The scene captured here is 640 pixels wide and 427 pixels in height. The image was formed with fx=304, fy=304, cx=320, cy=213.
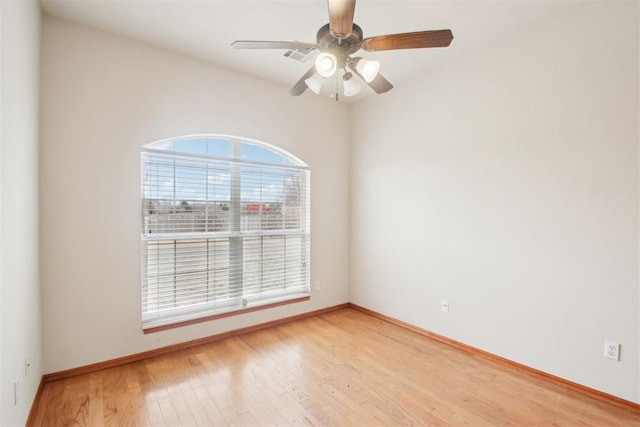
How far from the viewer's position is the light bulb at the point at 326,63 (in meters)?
1.83

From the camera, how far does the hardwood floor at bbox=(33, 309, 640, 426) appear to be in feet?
6.55

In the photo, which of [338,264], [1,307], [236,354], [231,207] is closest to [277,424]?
[236,354]

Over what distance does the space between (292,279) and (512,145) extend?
2.77 metres

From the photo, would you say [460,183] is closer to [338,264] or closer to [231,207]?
[338,264]

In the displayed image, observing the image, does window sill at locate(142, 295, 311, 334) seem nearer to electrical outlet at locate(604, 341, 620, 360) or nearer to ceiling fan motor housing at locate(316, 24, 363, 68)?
ceiling fan motor housing at locate(316, 24, 363, 68)

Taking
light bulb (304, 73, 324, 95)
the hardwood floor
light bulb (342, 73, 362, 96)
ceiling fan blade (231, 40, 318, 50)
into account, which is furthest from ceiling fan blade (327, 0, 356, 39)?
the hardwood floor

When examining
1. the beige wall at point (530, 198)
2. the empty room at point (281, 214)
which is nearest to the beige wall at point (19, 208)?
the empty room at point (281, 214)

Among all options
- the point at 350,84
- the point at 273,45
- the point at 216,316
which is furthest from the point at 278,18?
the point at 216,316

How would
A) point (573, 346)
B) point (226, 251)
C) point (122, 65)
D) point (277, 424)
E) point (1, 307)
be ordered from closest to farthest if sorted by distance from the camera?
1. point (1, 307)
2. point (277, 424)
3. point (573, 346)
4. point (122, 65)
5. point (226, 251)

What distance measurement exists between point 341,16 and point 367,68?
45 centimetres

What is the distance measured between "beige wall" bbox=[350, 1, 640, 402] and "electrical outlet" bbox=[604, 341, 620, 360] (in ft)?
0.09

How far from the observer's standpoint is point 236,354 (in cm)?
288

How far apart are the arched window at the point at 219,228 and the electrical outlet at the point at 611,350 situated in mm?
2813

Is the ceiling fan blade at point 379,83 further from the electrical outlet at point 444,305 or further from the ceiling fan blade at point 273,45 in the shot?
the electrical outlet at point 444,305
